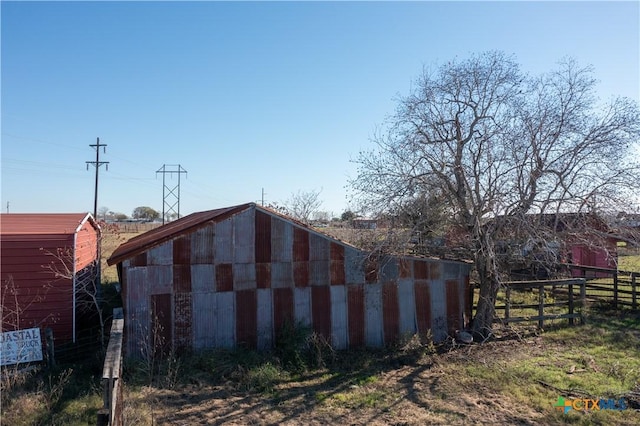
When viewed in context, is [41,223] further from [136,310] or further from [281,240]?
[281,240]

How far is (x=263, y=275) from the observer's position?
10.7 m

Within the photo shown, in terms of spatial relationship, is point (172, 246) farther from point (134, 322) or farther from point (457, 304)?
point (457, 304)

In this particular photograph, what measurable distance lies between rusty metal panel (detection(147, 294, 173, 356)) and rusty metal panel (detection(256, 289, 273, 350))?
2116 mm

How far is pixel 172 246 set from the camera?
10086 millimetres

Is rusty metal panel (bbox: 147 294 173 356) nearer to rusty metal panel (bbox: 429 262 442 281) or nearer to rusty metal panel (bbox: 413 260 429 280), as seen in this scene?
rusty metal panel (bbox: 413 260 429 280)

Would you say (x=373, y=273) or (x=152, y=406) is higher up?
(x=373, y=273)

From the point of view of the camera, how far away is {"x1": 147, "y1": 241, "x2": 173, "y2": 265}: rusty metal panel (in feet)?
32.6

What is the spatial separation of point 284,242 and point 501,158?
20.2ft

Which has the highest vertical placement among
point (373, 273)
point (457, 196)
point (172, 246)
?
point (457, 196)

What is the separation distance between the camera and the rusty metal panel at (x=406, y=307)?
1155 centimetres

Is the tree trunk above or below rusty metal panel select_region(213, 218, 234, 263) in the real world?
below

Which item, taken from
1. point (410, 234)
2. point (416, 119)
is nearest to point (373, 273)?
point (410, 234)

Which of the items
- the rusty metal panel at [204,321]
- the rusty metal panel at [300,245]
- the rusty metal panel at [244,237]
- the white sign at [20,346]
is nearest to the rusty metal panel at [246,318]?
the rusty metal panel at [204,321]

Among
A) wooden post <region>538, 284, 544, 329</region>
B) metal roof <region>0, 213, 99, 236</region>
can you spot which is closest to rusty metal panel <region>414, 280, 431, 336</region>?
wooden post <region>538, 284, 544, 329</region>
